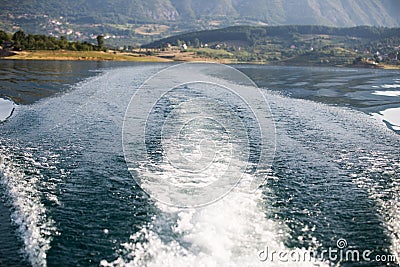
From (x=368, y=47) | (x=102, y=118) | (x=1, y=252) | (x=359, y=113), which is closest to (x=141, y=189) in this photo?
(x=1, y=252)

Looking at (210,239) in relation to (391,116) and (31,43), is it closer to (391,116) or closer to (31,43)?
(391,116)


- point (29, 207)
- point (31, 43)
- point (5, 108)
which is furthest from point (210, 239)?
point (31, 43)

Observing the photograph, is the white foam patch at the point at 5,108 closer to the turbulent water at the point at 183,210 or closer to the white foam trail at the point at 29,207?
the turbulent water at the point at 183,210

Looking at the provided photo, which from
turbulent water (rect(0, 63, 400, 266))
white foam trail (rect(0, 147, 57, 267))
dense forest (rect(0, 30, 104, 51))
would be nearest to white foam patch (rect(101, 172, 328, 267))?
turbulent water (rect(0, 63, 400, 266))

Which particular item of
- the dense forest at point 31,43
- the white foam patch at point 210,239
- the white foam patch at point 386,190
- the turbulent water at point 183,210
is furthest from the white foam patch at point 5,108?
the dense forest at point 31,43

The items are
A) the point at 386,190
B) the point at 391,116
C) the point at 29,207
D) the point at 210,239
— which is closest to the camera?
the point at 210,239
